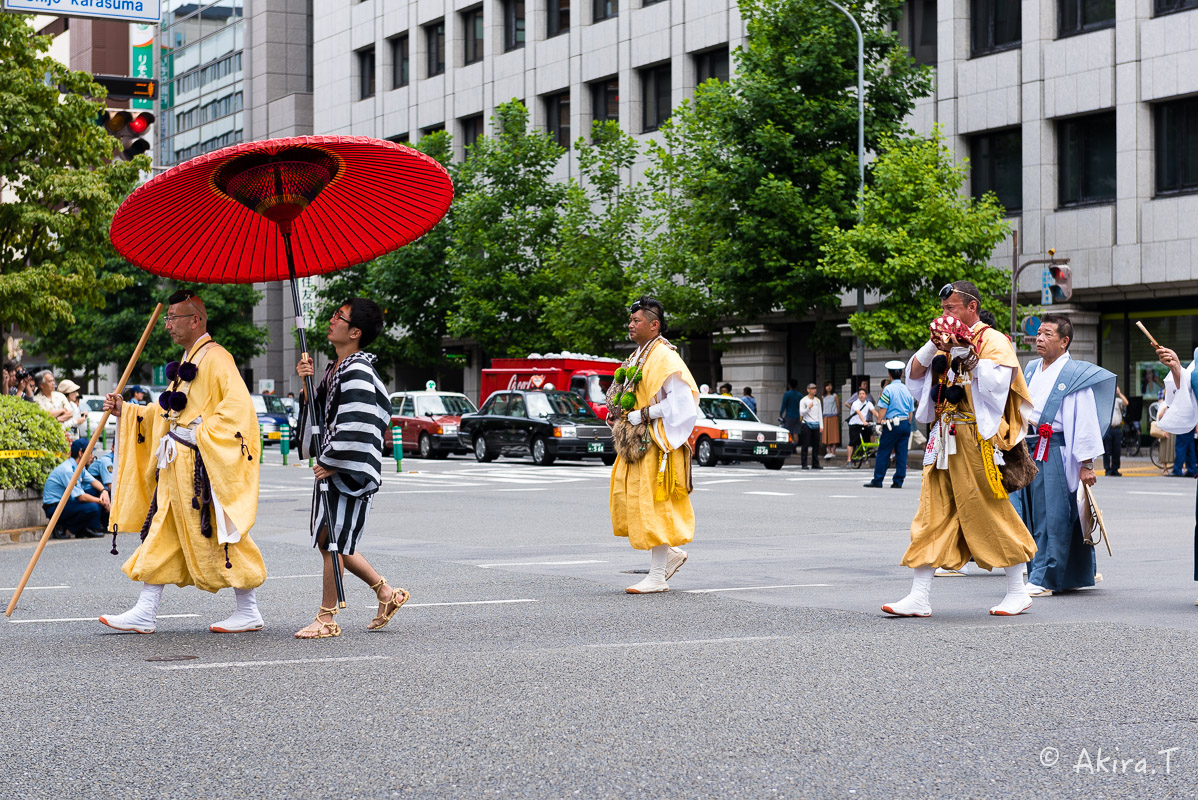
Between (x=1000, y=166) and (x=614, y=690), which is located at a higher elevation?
(x=1000, y=166)

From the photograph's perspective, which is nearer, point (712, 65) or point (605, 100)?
point (712, 65)

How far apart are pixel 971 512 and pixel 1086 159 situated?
2617cm

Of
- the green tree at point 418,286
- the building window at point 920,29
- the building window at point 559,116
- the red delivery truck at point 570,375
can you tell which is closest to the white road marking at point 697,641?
the red delivery truck at point 570,375

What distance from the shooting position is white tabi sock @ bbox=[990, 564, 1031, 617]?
8.52m

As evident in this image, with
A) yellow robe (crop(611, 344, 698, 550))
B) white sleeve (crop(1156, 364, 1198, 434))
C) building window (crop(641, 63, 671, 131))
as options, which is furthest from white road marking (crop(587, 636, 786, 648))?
building window (crop(641, 63, 671, 131))

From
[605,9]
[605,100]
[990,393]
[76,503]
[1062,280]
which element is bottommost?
[76,503]

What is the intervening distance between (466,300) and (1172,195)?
18.8 metres

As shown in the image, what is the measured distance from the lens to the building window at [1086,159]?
105 feet

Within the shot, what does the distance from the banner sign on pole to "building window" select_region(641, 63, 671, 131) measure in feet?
95.7

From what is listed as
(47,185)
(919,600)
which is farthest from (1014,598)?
(47,185)

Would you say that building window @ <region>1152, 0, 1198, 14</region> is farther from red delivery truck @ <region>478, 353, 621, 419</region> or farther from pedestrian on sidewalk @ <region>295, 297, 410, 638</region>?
pedestrian on sidewalk @ <region>295, 297, 410, 638</region>

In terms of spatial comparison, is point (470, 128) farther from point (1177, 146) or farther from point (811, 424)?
point (1177, 146)

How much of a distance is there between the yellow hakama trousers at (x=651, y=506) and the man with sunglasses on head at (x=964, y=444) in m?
1.70

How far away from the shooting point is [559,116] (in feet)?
153
